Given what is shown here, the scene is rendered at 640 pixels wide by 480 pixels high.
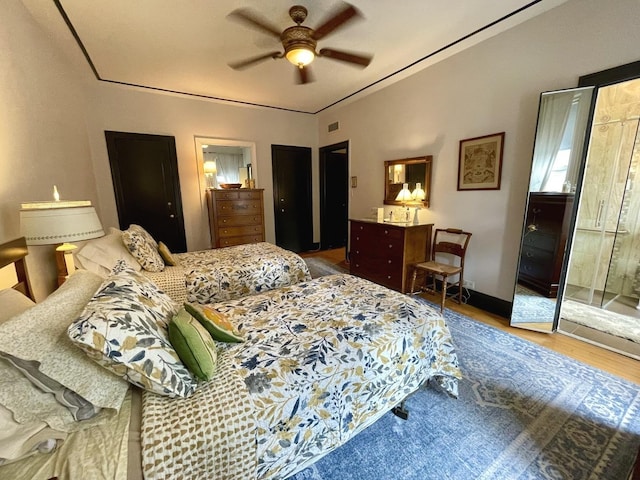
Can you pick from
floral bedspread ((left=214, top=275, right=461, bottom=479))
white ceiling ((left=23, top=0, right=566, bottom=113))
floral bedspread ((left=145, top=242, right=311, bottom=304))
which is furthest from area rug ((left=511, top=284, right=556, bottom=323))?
white ceiling ((left=23, top=0, right=566, bottom=113))

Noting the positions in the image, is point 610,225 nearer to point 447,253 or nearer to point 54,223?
point 447,253

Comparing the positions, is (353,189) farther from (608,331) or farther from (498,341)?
(608,331)

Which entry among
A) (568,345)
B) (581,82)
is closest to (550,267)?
(568,345)

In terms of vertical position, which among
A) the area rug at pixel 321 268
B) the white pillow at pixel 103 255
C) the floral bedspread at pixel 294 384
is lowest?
the area rug at pixel 321 268

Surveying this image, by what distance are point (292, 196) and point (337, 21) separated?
341 cm

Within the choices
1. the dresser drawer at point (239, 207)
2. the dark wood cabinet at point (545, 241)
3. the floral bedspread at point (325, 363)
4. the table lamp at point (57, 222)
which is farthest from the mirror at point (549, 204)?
the dresser drawer at point (239, 207)

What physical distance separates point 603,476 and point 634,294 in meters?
2.87

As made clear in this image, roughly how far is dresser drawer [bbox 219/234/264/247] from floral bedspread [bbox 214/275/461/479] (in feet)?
8.08

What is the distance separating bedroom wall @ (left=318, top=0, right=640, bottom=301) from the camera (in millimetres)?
1985

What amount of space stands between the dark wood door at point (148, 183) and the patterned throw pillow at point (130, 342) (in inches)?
133

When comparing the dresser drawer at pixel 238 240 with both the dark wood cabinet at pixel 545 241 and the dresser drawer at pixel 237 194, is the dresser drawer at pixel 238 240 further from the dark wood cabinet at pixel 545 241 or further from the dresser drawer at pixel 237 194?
the dark wood cabinet at pixel 545 241

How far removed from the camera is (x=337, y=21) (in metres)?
1.95

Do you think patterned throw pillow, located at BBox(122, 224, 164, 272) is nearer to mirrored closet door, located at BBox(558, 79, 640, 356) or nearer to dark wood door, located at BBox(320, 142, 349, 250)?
dark wood door, located at BBox(320, 142, 349, 250)

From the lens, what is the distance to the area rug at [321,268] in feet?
13.7
